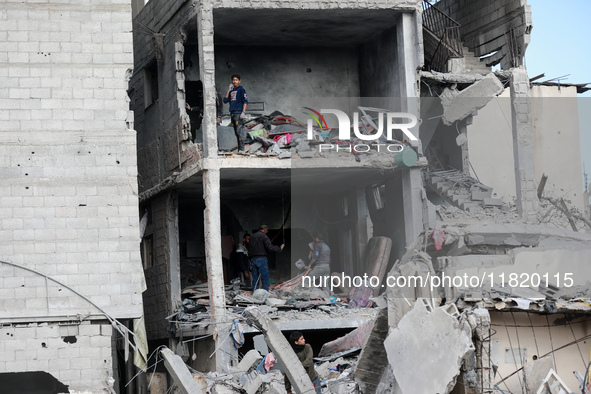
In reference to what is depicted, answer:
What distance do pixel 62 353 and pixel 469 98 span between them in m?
10.9

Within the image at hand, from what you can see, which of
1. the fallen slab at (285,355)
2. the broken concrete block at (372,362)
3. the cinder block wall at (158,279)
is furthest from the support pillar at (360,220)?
the fallen slab at (285,355)

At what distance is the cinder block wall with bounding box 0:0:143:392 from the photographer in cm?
1653

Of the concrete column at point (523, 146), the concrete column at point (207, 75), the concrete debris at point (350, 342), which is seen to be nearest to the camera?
the concrete debris at point (350, 342)

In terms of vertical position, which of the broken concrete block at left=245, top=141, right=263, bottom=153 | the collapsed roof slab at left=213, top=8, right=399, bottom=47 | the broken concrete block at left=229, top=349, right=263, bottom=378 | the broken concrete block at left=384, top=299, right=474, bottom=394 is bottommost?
the broken concrete block at left=229, top=349, right=263, bottom=378

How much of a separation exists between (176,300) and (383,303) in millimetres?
8807

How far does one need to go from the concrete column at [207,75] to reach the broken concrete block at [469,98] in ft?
18.3

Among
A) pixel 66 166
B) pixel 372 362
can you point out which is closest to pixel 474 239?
pixel 372 362

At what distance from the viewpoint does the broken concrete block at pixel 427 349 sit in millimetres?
11500

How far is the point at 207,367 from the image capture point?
19438mm

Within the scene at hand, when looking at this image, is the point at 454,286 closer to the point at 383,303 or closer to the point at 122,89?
the point at 383,303

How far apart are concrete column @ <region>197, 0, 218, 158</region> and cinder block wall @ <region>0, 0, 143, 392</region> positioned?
7.11 ft

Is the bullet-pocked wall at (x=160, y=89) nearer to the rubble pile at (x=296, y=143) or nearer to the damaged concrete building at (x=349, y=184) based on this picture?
the damaged concrete building at (x=349, y=184)

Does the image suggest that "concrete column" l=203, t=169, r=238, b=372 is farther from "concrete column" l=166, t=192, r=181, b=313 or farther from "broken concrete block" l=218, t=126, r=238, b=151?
"concrete column" l=166, t=192, r=181, b=313

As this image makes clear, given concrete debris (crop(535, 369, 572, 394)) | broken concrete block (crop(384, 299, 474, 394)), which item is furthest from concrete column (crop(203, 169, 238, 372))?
concrete debris (crop(535, 369, 572, 394))
